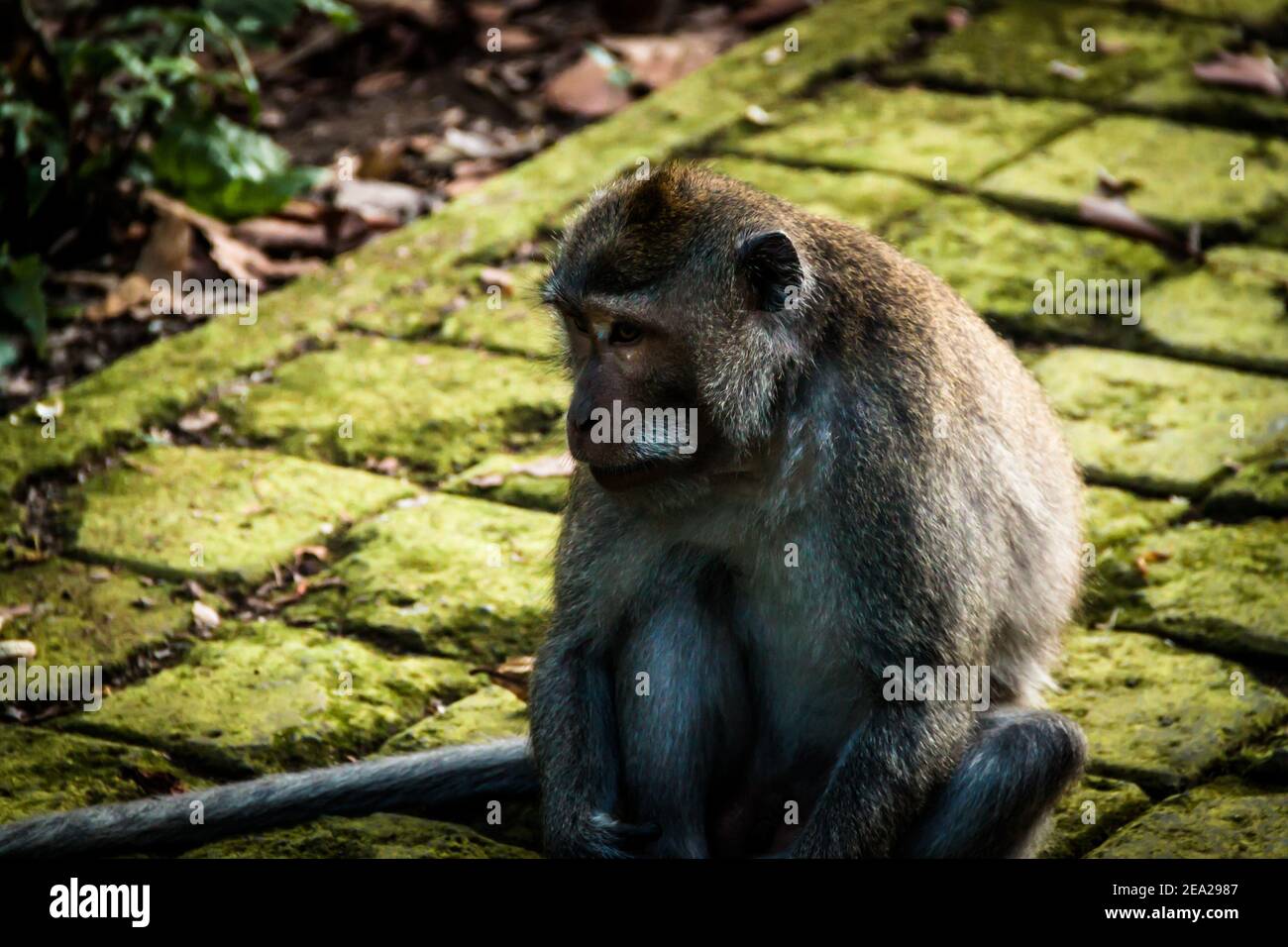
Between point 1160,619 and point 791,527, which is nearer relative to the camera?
point 791,527

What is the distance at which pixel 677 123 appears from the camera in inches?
352

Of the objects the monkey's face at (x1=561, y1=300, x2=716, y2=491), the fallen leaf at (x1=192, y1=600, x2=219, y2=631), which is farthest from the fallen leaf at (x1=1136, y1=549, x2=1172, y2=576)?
the fallen leaf at (x1=192, y1=600, x2=219, y2=631)

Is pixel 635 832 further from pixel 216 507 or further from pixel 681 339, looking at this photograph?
pixel 216 507

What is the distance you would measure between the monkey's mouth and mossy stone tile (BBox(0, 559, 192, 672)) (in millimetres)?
1827

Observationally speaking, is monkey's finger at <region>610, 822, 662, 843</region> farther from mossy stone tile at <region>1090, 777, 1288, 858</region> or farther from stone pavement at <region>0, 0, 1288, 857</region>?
mossy stone tile at <region>1090, 777, 1288, 858</region>

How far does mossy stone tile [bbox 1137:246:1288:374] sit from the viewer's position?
679 centimetres

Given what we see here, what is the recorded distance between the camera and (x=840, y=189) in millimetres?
8078

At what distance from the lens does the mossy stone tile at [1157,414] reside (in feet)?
20.0

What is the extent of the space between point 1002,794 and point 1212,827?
0.61 meters

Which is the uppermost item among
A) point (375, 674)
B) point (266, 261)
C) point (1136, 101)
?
point (1136, 101)

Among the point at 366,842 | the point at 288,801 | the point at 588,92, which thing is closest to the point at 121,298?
the point at 588,92

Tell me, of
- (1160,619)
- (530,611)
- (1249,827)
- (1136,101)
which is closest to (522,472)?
(530,611)
